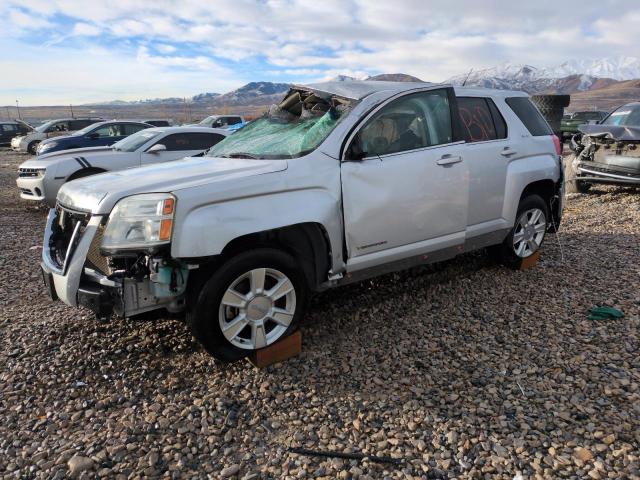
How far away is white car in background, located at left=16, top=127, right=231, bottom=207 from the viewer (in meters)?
8.20

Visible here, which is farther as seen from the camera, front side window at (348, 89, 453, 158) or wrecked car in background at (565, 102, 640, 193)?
wrecked car in background at (565, 102, 640, 193)

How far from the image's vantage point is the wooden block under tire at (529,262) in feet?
16.5

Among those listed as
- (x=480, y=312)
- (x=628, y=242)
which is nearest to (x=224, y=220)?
(x=480, y=312)

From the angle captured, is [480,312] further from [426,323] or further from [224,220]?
[224,220]

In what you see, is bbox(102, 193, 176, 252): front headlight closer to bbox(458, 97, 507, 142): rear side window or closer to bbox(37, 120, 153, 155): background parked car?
bbox(458, 97, 507, 142): rear side window

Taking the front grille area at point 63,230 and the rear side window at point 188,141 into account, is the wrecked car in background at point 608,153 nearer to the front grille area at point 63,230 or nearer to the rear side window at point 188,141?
the rear side window at point 188,141

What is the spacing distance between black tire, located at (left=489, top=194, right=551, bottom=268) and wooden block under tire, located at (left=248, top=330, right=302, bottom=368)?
2.58 m

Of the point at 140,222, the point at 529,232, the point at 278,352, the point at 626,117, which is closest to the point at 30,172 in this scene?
the point at 140,222

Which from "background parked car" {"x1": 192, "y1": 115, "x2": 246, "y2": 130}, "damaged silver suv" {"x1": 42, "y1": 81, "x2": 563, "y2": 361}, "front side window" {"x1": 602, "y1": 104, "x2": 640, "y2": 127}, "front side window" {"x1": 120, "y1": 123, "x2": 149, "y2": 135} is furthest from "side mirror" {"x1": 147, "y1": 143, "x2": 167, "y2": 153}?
"background parked car" {"x1": 192, "y1": 115, "x2": 246, "y2": 130}

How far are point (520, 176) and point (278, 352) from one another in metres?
2.93

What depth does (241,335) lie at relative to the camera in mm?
3264

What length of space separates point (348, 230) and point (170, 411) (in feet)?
5.39

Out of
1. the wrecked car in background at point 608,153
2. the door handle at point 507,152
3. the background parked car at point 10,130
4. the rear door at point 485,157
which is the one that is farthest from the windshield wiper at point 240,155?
the background parked car at point 10,130

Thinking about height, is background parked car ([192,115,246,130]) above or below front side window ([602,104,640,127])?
below
